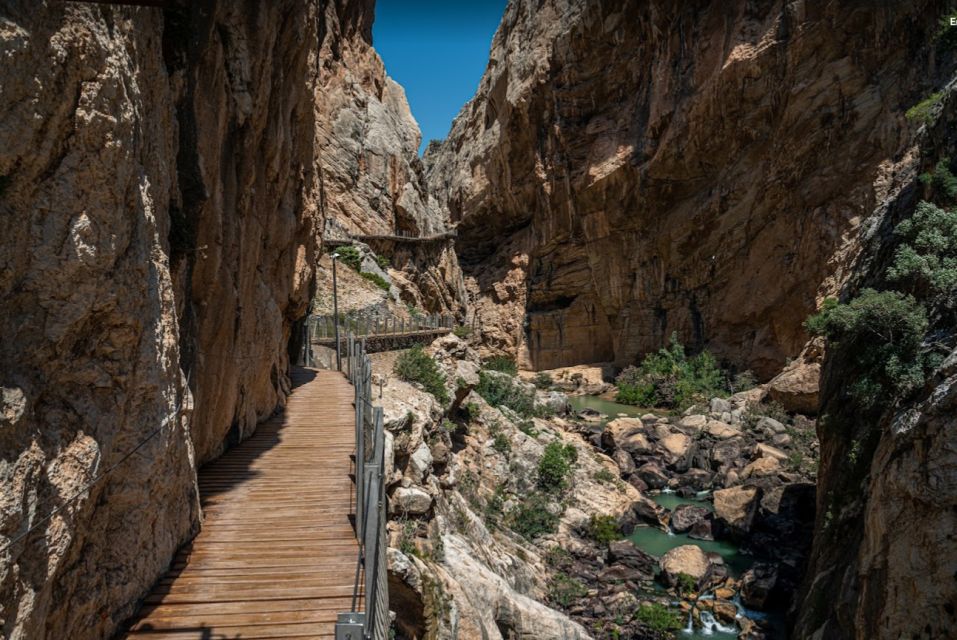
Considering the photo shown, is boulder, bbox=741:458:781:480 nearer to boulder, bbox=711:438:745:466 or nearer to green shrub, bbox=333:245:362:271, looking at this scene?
boulder, bbox=711:438:745:466

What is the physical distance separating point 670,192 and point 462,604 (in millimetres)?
35546

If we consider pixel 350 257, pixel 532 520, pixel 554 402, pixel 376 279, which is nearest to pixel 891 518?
pixel 532 520

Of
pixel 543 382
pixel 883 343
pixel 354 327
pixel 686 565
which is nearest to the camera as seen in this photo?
pixel 883 343

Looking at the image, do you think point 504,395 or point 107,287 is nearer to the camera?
point 107,287

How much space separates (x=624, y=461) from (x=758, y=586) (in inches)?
372

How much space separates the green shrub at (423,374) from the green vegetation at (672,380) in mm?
19899

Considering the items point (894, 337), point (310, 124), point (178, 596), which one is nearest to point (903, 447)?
point (894, 337)

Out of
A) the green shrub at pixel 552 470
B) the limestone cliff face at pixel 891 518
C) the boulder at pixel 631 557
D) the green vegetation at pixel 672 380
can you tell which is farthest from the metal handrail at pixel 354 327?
the green vegetation at pixel 672 380

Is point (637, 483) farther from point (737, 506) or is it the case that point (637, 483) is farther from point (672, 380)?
point (672, 380)

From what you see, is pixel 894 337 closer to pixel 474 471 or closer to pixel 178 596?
pixel 474 471

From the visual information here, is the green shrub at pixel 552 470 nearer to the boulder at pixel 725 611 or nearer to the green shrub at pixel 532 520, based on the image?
the green shrub at pixel 532 520

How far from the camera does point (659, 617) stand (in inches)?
502

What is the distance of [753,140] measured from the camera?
1326 inches

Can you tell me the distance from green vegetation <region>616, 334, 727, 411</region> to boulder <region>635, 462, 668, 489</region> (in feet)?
35.0
